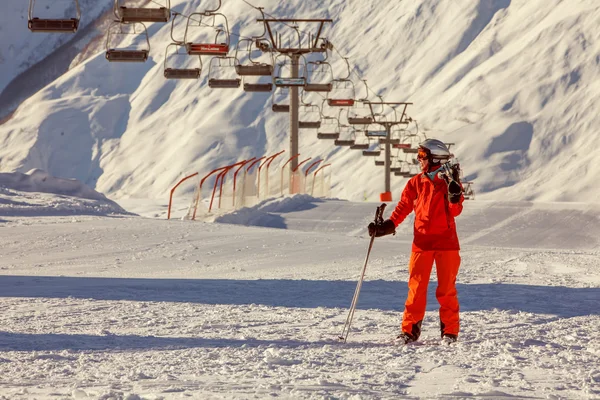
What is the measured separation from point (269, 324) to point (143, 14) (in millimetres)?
8927

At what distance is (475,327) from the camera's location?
25.4ft

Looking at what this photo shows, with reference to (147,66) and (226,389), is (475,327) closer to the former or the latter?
(226,389)

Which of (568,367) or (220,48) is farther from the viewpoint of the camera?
(220,48)

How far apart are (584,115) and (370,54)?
2576 cm

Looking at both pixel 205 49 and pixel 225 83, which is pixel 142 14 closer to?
pixel 205 49

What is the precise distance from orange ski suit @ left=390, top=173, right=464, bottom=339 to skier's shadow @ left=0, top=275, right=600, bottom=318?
5.51 ft

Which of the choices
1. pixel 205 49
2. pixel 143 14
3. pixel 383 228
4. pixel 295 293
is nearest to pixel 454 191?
pixel 383 228

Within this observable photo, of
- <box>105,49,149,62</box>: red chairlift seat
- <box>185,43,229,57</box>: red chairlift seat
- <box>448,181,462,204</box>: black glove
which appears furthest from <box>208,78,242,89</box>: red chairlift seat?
<box>448,181,462,204</box>: black glove

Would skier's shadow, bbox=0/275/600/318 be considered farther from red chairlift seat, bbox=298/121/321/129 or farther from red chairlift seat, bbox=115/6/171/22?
red chairlift seat, bbox=298/121/321/129

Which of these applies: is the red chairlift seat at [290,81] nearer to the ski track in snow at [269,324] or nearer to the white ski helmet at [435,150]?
the ski track in snow at [269,324]

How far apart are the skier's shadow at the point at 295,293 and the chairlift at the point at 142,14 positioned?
5281 millimetres

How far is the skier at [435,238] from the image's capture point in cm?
696

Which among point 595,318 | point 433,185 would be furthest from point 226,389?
point 595,318

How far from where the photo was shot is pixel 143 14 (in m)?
15.7
